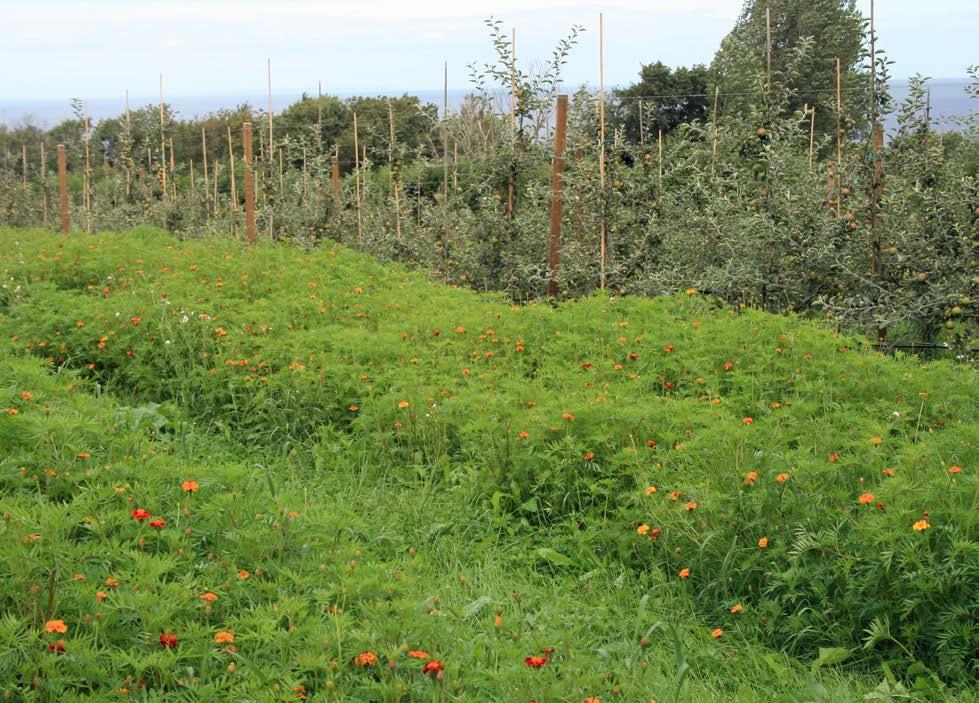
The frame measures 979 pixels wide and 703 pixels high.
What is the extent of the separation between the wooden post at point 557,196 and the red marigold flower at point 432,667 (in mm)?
5955

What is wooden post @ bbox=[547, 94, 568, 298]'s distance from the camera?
26.6ft

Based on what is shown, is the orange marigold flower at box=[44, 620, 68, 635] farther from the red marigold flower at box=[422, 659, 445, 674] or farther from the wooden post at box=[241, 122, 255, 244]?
the wooden post at box=[241, 122, 255, 244]

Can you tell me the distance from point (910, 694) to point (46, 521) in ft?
9.34

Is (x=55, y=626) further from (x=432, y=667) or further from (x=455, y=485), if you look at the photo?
(x=455, y=485)

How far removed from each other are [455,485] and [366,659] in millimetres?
1865

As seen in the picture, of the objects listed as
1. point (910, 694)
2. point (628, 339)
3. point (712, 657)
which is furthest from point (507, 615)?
point (628, 339)

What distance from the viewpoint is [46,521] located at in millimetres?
2936

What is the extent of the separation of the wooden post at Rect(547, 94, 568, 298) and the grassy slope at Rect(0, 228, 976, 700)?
1775 mm

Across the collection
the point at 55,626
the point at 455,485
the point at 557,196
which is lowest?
the point at 455,485

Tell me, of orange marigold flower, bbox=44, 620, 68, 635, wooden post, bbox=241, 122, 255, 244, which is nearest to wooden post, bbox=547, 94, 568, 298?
wooden post, bbox=241, 122, 255, 244

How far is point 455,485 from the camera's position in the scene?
433 cm

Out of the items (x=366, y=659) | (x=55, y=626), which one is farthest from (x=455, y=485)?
(x=55, y=626)

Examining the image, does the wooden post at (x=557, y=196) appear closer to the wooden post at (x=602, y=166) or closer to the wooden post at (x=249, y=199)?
the wooden post at (x=602, y=166)

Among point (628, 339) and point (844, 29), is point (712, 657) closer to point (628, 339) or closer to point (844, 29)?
point (628, 339)
